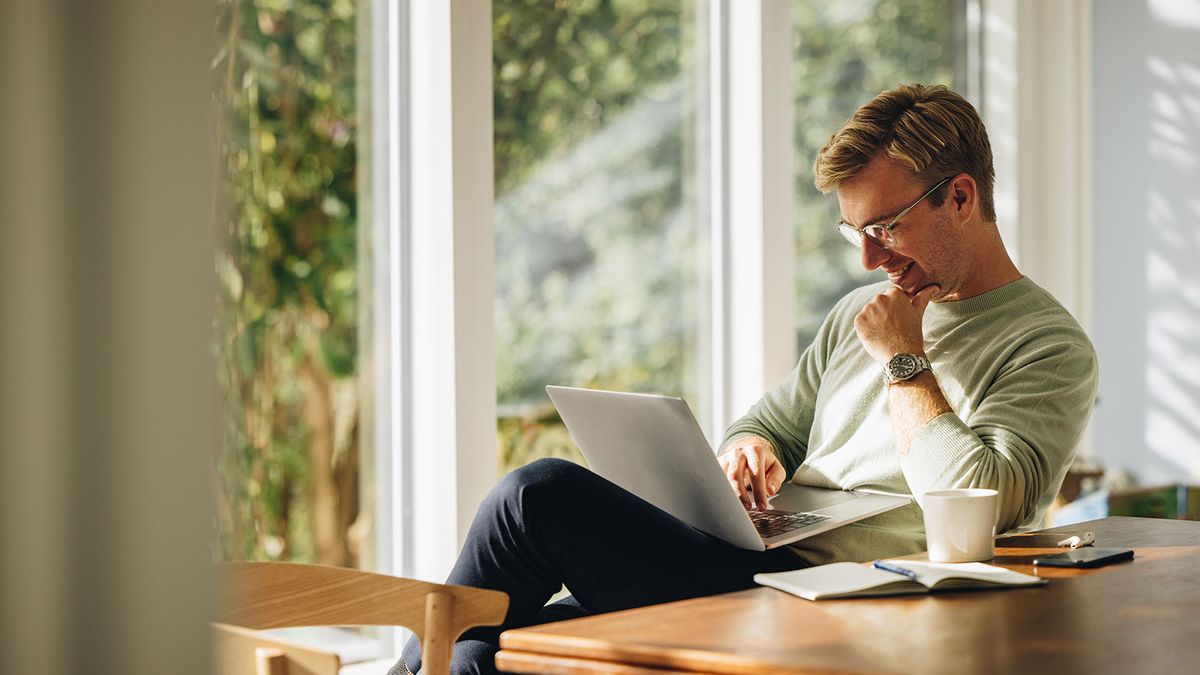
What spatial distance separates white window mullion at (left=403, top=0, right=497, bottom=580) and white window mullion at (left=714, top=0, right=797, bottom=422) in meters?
0.85

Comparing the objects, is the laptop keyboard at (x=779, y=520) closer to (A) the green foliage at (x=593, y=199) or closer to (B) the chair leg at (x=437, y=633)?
(B) the chair leg at (x=437, y=633)

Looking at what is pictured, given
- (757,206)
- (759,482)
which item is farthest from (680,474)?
(757,206)

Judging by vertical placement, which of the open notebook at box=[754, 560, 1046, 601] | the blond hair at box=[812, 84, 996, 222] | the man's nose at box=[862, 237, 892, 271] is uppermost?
the blond hair at box=[812, 84, 996, 222]

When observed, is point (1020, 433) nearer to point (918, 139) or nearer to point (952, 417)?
point (952, 417)

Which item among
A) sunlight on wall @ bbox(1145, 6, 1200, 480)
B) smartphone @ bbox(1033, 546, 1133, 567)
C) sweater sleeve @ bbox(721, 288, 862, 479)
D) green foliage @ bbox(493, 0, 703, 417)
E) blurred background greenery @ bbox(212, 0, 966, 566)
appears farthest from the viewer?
sunlight on wall @ bbox(1145, 6, 1200, 480)

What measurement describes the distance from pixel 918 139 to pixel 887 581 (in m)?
0.88

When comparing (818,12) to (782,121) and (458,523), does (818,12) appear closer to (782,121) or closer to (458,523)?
(782,121)

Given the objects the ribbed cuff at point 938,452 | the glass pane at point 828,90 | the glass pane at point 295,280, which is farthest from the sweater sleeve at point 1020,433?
the glass pane at point 828,90

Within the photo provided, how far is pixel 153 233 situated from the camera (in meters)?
0.89

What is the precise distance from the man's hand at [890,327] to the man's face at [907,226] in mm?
91

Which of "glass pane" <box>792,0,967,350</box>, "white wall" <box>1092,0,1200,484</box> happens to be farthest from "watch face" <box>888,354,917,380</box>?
"white wall" <box>1092,0,1200,484</box>

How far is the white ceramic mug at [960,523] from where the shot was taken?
1.23 metres

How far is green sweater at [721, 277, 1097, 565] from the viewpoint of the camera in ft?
5.01

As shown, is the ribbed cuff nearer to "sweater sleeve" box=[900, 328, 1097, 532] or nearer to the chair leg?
"sweater sleeve" box=[900, 328, 1097, 532]
